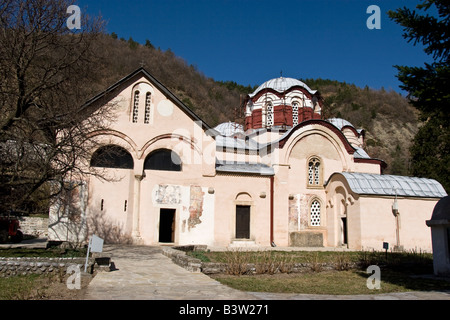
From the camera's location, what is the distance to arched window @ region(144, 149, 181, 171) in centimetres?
1853

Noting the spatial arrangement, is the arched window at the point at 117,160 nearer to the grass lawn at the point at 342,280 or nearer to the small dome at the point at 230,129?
the grass lawn at the point at 342,280

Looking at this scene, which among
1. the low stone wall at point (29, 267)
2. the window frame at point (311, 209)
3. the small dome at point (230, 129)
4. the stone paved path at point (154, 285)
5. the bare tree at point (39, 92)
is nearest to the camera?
the stone paved path at point (154, 285)

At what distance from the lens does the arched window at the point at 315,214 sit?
2114 centimetres

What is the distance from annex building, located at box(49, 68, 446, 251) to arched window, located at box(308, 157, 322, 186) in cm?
6

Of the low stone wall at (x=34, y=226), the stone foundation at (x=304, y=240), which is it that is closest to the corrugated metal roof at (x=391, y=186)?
the stone foundation at (x=304, y=240)

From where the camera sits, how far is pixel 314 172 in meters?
22.0

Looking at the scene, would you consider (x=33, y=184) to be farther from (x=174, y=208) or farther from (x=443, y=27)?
(x=443, y=27)

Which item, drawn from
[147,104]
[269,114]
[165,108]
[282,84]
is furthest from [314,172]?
[147,104]

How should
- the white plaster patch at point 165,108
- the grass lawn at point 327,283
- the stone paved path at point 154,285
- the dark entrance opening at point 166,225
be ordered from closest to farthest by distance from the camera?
the stone paved path at point 154,285
the grass lawn at point 327,283
the white plaster patch at point 165,108
the dark entrance opening at point 166,225

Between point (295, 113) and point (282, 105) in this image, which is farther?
point (295, 113)

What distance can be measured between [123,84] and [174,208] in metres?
6.52

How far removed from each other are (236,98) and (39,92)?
67882mm

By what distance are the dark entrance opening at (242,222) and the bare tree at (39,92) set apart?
392 inches

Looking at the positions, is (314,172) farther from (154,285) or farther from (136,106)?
(154,285)
